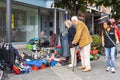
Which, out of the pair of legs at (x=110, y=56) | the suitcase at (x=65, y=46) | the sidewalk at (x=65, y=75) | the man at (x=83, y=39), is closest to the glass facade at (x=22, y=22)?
the suitcase at (x=65, y=46)

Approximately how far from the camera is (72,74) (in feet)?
30.9

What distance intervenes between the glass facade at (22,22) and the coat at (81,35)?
301 inches

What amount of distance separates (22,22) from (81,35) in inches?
384

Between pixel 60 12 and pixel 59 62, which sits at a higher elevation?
pixel 60 12

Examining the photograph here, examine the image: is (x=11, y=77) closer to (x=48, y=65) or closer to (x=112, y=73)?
(x=48, y=65)

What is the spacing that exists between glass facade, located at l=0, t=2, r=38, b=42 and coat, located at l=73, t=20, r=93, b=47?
7.65 m

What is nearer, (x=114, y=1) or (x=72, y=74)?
(x=72, y=74)

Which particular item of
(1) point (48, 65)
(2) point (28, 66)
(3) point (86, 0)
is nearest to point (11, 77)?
(2) point (28, 66)

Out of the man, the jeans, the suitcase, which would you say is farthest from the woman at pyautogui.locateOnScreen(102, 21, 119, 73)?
the suitcase

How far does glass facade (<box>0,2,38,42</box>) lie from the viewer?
54.8ft

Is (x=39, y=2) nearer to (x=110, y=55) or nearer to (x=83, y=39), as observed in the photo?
(x=83, y=39)

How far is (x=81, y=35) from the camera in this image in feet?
32.2

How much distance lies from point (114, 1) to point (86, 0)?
178 inches

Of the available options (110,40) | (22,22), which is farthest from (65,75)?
(22,22)
